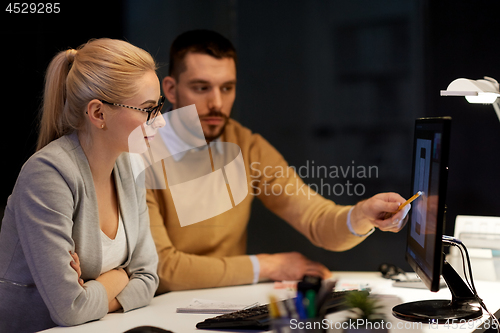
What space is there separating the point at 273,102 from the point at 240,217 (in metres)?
0.62

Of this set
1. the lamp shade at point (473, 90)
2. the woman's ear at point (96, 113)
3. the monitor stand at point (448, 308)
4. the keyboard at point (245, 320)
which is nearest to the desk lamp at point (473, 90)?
the lamp shade at point (473, 90)

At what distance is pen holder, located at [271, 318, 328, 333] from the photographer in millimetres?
860

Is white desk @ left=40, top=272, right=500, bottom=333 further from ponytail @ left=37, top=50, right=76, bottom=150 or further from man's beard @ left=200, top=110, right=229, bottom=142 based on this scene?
man's beard @ left=200, top=110, right=229, bottom=142

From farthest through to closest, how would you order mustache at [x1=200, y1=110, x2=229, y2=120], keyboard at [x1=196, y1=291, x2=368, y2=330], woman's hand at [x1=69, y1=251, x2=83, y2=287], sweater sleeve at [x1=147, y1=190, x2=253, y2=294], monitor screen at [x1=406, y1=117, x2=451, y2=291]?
1. mustache at [x1=200, y1=110, x2=229, y2=120]
2. sweater sleeve at [x1=147, y1=190, x2=253, y2=294]
3. woman's hand at [x1=69, y1=251, x2=83, y2=287]
4. keyboard at [x1=196, y1=291, x2=368, y2=330]
5. monitor screen at [x1=406, y1=117, x2=451, y2=291]

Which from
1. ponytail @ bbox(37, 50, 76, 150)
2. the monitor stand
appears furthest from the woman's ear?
the monitor stand

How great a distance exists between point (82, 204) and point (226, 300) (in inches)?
23.4

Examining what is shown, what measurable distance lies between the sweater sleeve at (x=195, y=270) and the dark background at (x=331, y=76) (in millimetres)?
534

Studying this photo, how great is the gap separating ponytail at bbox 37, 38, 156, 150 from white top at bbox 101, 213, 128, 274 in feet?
1.19

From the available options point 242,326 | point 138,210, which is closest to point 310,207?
point 138,210

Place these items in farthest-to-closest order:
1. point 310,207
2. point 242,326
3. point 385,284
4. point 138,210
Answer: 1. point 310,207
2. point 385,284
3. point 138,210
4. point 242,326

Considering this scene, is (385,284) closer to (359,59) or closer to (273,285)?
(273,285)

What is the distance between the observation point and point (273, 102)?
243 centimetres

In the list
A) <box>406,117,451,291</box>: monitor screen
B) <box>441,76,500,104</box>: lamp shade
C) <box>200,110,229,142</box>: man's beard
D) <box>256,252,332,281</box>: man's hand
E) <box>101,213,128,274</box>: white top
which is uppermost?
<box>441,76,500,104</box>: lamp shade

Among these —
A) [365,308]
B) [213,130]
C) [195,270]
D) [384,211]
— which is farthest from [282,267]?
[365,308]
